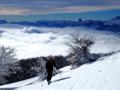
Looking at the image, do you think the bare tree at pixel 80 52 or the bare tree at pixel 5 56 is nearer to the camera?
the bare tree at pixel 80 52

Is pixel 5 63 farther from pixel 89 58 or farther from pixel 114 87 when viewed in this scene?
pixel 114 87

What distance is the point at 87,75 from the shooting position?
104ft

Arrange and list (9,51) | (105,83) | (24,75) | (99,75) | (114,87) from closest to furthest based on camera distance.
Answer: (114,87) < (105,83) < (99,75) < (9,51) < (24,75)

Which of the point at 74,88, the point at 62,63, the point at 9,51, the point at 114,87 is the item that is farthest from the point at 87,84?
the point at 62,63

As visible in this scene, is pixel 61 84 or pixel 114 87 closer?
pixel 114 87

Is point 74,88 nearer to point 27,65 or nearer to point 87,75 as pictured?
point 87,75

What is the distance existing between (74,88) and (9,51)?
115ft

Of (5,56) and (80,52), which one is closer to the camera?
(80,52)

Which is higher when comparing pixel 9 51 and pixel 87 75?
pixel 87 75

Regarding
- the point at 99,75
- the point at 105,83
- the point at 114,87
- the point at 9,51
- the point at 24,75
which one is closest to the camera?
the point at 114,87

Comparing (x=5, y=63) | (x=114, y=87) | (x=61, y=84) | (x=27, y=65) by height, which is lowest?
(x=27, y=65)

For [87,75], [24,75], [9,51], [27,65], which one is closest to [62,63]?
[27,65]

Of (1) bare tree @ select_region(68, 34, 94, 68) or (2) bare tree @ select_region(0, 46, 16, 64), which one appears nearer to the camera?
(1) bare tree @ select_region(68, 34, 94, 68)

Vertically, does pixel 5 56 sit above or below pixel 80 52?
below
